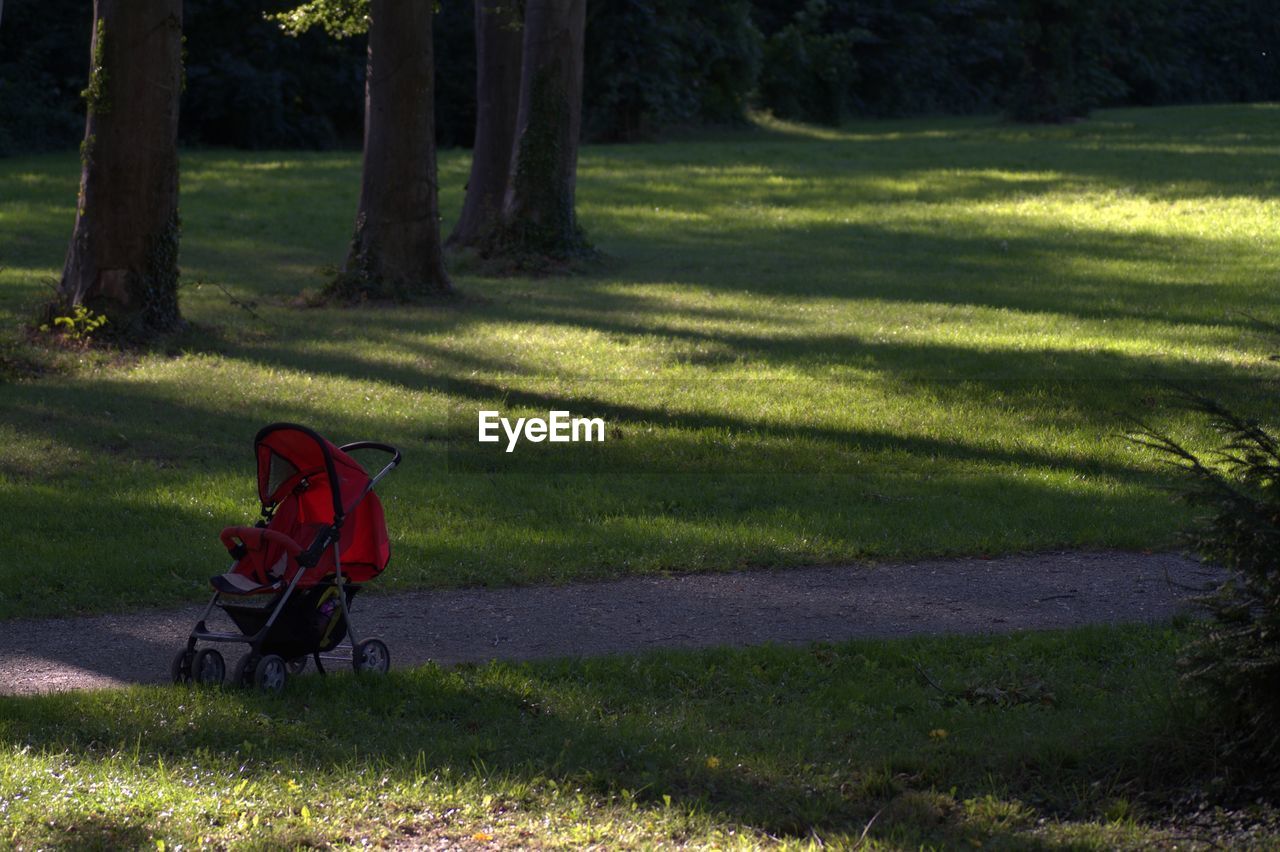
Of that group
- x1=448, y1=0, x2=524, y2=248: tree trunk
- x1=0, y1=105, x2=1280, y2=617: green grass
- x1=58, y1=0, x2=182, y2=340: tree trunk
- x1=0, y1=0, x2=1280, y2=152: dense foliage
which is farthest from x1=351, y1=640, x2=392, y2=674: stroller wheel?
x1=0, y1=0, x2=1280, y2=152: dense foliage

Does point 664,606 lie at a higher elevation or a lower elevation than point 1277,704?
lower

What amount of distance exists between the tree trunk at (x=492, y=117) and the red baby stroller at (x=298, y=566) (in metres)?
16.0

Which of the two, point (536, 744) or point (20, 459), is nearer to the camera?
point (536, 744)

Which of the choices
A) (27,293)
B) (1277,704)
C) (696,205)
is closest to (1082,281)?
(696,205)

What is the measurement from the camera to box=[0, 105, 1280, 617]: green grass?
929 centimetres

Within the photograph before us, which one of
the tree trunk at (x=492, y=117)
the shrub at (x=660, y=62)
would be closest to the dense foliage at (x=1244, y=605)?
the tree trunk at (x=492, y=117)

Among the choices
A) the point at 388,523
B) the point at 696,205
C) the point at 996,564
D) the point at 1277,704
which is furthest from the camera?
the point at 696,205

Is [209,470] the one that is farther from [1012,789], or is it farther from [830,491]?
[1012,789]

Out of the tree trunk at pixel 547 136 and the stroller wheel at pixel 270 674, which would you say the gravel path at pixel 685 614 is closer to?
the stroller wheel at pixel 270 674

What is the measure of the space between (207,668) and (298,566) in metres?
0.62

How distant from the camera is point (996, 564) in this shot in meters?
8.91

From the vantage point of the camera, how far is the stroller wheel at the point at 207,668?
6.70 metres

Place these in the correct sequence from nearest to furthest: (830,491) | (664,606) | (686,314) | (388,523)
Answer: (664,606), (388,523), (830,491), (686,314)

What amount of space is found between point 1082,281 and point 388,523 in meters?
13.7
